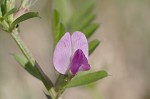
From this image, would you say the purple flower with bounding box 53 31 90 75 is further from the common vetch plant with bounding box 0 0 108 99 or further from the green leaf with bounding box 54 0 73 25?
the green leaf with bounding box 54 0 73 25

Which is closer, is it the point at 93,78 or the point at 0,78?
the point at 93,78

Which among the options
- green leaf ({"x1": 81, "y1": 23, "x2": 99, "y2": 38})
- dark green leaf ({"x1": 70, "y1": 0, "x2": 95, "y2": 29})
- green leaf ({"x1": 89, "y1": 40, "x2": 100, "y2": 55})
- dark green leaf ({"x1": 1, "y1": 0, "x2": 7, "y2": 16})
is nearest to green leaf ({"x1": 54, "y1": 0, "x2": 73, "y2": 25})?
dark green leaf ({"x1": 70, "y1": 0, "x2": 95, "y2": 29})

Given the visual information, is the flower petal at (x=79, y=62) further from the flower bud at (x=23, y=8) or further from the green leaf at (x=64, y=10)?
the green leaf at (x=64, y=10)

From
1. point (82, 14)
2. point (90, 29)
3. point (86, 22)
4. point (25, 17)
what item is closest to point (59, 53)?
point (25, 17)

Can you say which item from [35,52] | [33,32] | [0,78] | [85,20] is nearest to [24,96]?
[0,78]

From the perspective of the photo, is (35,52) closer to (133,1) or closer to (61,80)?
(133,1)

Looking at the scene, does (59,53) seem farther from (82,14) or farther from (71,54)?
(82,14)

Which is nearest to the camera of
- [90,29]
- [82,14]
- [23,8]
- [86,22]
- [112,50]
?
[23,8]
